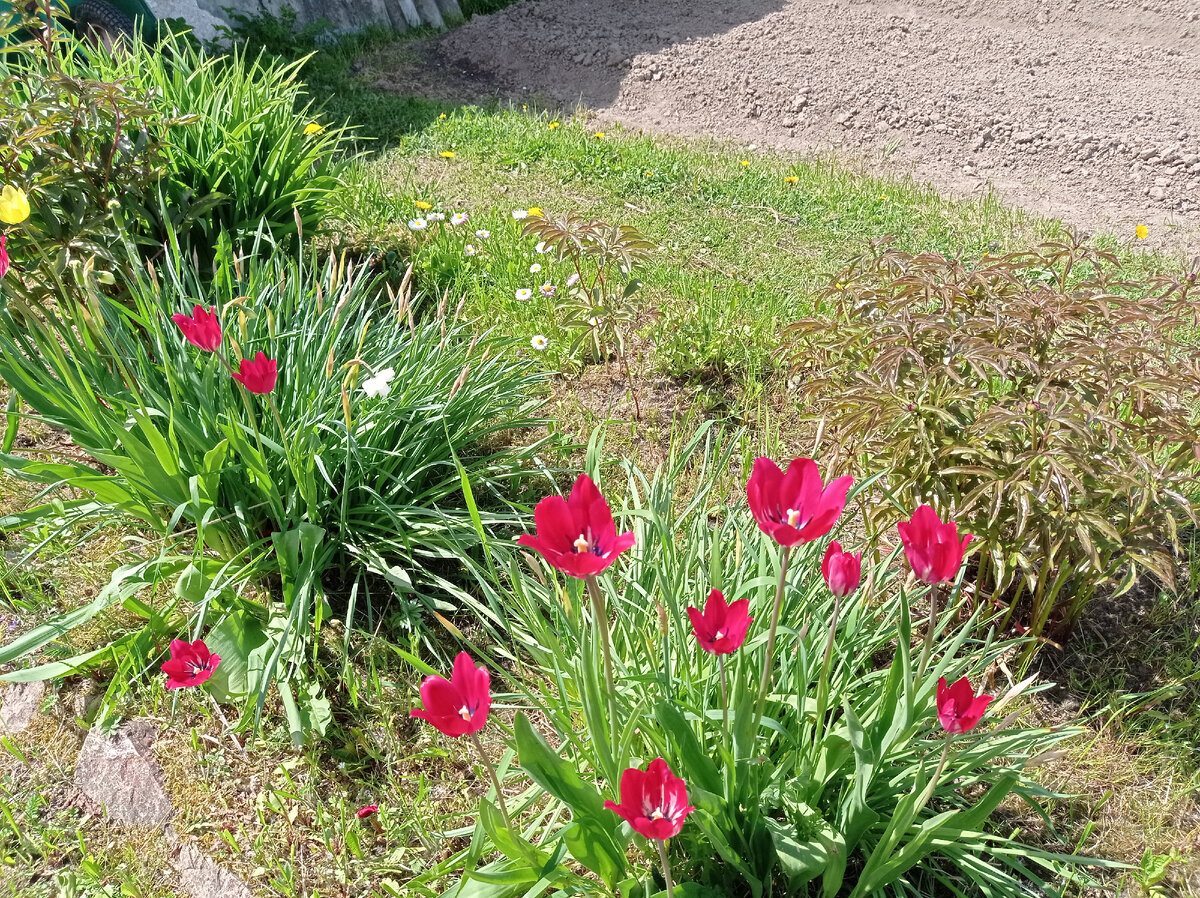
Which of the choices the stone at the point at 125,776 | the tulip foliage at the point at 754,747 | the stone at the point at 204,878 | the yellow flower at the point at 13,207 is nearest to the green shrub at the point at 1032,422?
the tulip foliage at the point at 754,747

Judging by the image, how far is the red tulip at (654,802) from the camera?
96cm

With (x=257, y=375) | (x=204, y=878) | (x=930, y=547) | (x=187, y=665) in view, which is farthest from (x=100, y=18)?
(x=930, y=547)

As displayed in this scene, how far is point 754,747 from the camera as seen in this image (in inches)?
52.6

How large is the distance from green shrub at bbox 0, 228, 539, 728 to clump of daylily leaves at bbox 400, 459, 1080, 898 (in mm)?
718

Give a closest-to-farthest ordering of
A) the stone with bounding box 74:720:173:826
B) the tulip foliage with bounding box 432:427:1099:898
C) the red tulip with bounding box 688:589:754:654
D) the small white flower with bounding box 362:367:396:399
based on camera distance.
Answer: the red tulip with bounding box 688:589:754:654 < the tulip foliage with bounding box 432:427:1099:898 < the stone with bounding box 74:720:173:826 < the small white flower with bounding box 362:367:396:399

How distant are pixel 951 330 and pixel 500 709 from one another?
1.43m

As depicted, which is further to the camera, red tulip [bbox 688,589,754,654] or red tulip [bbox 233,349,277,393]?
red tulip [bbox 233,349,277,393]

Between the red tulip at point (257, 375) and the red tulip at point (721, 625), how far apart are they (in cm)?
93

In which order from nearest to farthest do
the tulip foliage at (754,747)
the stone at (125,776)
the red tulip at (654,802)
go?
the red tulip at (654,802), the tulip foliage at (754,747), the stone at (125,776)

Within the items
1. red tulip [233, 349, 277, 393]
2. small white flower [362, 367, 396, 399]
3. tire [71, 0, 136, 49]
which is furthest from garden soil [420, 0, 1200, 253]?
red tulip [233, 349, 277, 393]

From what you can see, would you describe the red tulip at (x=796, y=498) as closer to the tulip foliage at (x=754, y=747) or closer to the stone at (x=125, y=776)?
the tulip foliage at (x=754, y=747)

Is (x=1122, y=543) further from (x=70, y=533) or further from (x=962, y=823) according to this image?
(x=70, y=533)

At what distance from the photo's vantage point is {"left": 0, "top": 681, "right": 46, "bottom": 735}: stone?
1.96 metres

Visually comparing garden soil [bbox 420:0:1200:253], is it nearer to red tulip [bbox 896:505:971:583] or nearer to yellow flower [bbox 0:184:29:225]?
red tulip [bbox 896:505:971:583]
